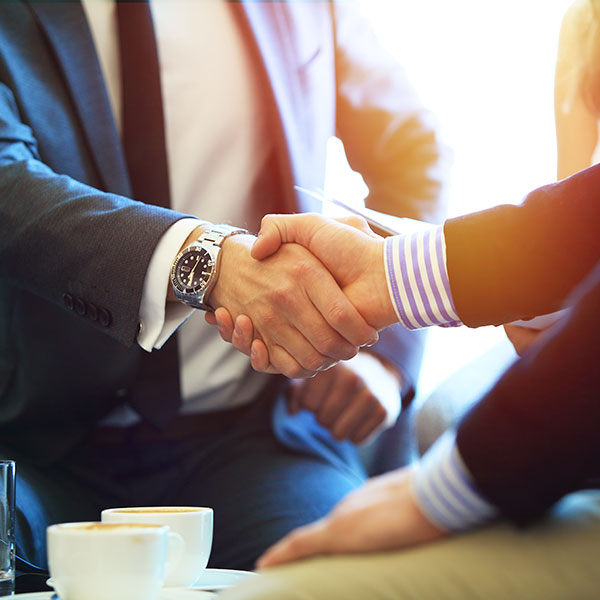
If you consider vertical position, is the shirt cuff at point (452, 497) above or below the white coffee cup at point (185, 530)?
above

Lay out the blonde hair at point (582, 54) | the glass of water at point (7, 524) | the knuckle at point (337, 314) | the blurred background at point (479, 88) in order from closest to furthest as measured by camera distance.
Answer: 1. the glass of water at point (7, 524)
2. the knuckle at point (337, 314)
3. the blonde hair at point (582, 54)
4. the blurred background at point (479, 88)

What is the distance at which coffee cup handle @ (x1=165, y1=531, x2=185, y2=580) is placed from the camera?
0.56 m

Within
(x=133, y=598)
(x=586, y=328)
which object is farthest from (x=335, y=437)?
(x=586, y=328)

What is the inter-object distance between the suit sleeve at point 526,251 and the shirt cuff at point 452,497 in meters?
0.36

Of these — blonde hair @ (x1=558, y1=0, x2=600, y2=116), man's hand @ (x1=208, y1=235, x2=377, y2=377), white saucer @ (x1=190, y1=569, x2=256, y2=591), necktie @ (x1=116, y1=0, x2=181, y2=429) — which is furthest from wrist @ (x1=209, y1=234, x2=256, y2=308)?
blonde hair @ (x1=558, y1=0, x2=600, y2=116)

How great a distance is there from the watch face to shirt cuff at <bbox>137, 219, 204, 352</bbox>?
18 mm

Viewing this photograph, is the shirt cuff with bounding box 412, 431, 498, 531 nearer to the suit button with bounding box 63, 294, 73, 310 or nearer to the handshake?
the handshake

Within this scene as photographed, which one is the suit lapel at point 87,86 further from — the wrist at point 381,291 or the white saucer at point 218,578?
the white saucer at point 218,578


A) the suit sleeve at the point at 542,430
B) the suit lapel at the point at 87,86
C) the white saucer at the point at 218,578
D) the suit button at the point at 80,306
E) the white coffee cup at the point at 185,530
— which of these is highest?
the suit lapel at the point at 87,86

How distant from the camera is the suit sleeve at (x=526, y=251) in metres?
Result: 0.68

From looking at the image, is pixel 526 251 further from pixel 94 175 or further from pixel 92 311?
pixel 94 175

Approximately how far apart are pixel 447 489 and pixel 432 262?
1.47ft

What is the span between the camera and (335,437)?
1.34m

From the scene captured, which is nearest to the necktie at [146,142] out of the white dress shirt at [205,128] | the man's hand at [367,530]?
the white dress shirt at [205,128]
